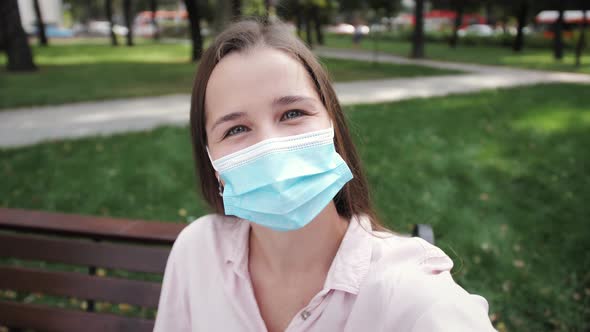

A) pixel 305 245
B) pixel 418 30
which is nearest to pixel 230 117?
pixel 305 245

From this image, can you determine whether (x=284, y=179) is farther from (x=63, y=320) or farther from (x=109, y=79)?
(x=109, y=79)

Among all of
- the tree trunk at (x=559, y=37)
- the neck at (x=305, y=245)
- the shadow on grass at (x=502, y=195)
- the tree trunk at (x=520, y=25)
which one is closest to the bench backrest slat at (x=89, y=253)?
the neck at (x=305, y=245)

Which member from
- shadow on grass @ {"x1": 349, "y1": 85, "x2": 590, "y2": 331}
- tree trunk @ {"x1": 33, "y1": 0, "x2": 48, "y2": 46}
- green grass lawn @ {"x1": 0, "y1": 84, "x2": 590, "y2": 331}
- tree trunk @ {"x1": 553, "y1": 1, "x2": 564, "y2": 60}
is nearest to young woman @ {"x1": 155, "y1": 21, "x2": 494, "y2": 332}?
shadow on grass @ {"x1": 349, "y1": 85, "x2": 590, "y2": 331}

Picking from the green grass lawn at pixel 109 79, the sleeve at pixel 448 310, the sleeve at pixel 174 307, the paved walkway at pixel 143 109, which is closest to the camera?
the sleeve at pixel 448 310

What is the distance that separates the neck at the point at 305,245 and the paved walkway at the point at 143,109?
19.2 feet

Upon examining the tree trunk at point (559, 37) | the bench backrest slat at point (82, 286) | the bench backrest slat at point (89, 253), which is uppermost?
the bench backrest slat at point (89, 253)

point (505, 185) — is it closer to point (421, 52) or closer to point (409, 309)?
point (409, 309)

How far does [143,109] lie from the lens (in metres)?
8.98

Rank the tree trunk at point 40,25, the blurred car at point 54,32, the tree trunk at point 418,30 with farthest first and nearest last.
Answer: the blurred car at point 54,32 → the tree trunk at point 40,25 → the tree trunk at point 418,30

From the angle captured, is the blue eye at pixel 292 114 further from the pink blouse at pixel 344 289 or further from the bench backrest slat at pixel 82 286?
the bench backrest slat at pixel 82 286

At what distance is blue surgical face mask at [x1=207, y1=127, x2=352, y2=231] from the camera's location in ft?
4.56

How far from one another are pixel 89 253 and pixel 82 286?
14cm

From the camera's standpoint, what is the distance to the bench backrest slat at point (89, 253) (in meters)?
2.15

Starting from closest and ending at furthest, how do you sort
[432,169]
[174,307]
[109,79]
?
[174,307]
[432,169]
[109,79]
